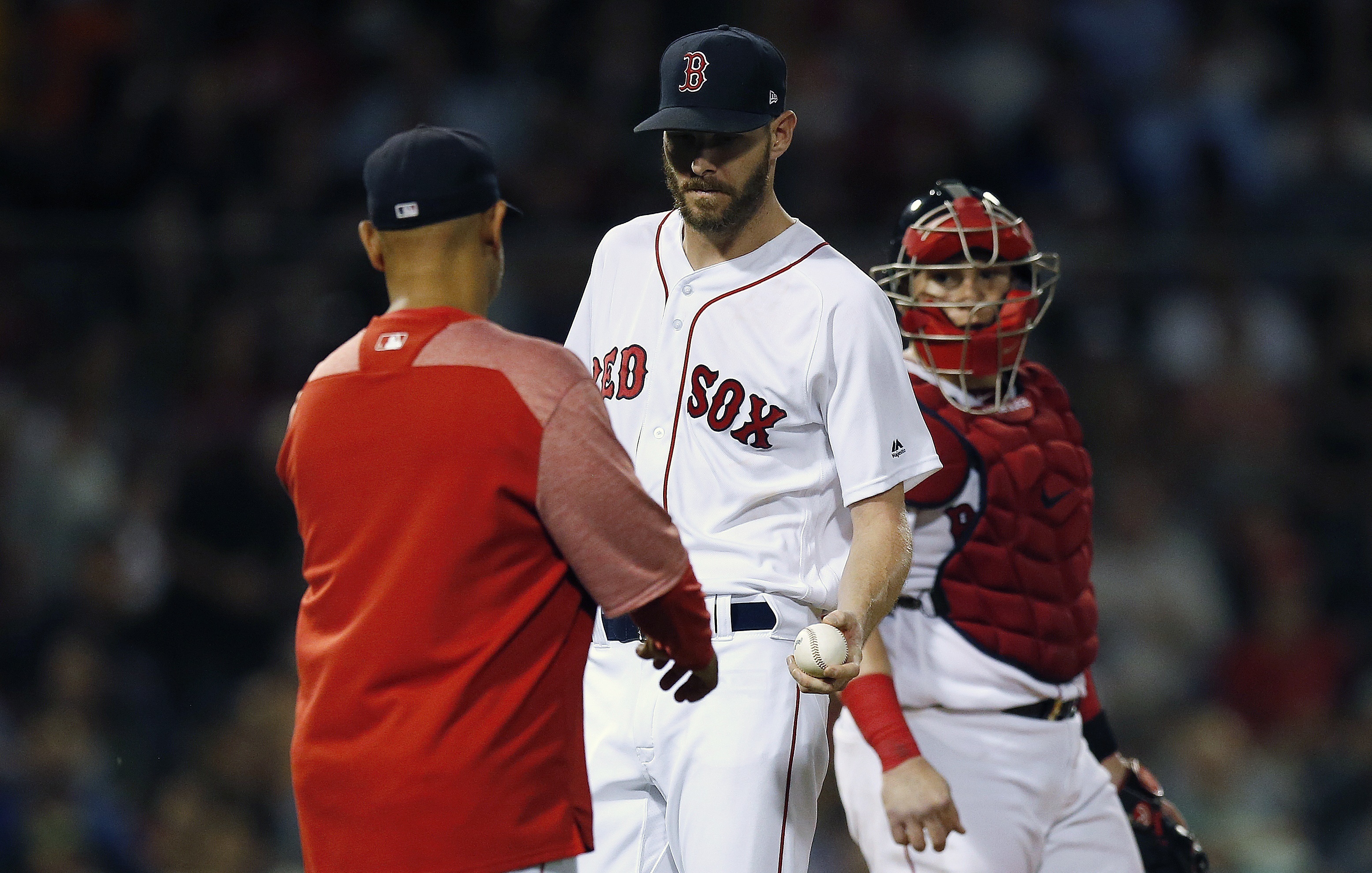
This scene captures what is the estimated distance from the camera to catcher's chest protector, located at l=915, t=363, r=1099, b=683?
3.61 m

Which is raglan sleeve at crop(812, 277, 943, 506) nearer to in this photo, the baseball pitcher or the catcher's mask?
the baseball pitcher

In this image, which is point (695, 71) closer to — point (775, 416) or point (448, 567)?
point (775, 416)

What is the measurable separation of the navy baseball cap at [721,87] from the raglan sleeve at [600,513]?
0.87 m

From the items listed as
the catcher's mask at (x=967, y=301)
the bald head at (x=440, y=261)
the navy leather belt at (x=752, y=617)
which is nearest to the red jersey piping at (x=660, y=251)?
the catcher's mask at (x=967, y=301)

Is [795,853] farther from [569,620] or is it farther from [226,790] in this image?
[226,790]

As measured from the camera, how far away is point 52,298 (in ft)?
23.7

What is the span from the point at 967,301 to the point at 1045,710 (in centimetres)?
95

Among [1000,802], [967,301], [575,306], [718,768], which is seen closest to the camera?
[718,768]

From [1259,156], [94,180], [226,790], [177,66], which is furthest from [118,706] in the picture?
[1259,156]

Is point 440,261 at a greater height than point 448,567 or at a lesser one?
greater

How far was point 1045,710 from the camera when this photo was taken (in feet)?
Answer: 12.0

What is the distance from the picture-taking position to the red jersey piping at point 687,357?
3.25 metres

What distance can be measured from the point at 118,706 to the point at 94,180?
259cm

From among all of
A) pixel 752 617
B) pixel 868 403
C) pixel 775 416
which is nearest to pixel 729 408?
pixel 775 416
